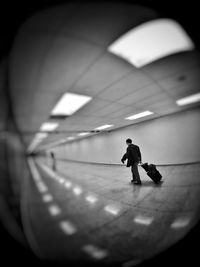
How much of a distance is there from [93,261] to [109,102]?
20.6 inches

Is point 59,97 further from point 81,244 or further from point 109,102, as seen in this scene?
point 81,244

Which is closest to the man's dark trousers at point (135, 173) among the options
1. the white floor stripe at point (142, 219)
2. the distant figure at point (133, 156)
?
the distant figure at point (133, 156)

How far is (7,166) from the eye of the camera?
1.29 ft

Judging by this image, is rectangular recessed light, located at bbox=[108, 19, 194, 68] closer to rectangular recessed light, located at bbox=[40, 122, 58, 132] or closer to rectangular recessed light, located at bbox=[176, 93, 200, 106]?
rectangular recessed light, located at bbox=[176, 93, 200, 106]

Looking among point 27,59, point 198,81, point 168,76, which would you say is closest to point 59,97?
point 27,59

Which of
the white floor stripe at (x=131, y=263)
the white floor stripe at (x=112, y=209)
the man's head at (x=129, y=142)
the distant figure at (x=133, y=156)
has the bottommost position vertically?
the white floor stripe at (x=131, y=263)

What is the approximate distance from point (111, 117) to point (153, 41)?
27 cm

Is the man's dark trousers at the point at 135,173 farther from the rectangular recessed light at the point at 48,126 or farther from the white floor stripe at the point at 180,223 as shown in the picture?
the rectangular recessed light at the point at 48,126

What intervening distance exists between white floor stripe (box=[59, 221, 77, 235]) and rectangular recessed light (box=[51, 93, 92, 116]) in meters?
0.44

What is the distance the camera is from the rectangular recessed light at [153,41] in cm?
35

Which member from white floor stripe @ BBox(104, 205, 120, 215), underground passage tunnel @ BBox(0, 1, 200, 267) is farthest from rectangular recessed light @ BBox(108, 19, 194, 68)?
white floor stripe @ BBox(104, 205, 120, 215)

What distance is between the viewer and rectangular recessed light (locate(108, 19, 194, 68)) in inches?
14.0

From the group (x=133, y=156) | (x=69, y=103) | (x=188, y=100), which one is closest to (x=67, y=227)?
(x=133, y=156)

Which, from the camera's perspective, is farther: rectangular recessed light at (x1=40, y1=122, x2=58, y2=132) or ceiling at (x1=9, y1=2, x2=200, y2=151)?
rectangular recessed light at (x1=40, y1=122, x2=58, y2=132)
